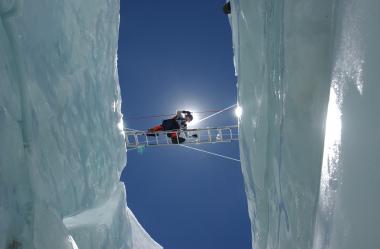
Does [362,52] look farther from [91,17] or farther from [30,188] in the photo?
[91,17]

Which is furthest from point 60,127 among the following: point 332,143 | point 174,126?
point 174,126

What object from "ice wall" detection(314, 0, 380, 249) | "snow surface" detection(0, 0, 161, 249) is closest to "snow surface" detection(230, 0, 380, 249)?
"ice wall" detection(314, 0, 380, 249)

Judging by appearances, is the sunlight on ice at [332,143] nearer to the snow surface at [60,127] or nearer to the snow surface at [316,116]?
the snow surface at [316,116]

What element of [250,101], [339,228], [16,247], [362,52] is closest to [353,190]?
[339,228]

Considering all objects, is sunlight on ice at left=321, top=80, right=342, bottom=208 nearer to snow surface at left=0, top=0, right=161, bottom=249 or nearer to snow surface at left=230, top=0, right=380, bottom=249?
snow surface at left=230, top=0, right=380, bottom=249

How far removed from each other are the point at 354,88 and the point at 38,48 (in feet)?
9.32

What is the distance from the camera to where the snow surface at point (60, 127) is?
2260 millimetres

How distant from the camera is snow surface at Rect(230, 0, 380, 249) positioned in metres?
1.07

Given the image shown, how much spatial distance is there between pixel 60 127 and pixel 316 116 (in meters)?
2.58

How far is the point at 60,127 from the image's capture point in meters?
3.48

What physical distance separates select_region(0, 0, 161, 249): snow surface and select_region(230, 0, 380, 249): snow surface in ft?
5.57

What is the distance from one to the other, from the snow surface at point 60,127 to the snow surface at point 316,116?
5.57 ft

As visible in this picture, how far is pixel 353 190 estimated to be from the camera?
1165 millimetres

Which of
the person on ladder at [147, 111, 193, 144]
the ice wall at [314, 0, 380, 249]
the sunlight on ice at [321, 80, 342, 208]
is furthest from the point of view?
the person on ladder at [147, 111, 193, 144]
